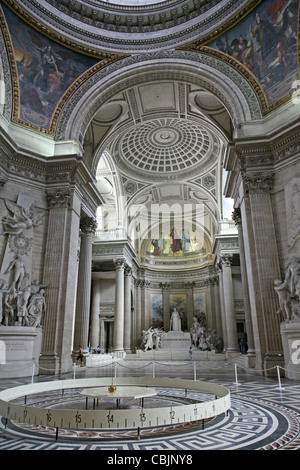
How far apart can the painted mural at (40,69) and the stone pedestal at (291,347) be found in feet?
40.7

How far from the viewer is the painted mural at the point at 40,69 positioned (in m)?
13.2

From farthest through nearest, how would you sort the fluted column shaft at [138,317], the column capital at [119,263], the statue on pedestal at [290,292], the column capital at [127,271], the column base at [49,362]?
the fluted column shaft at [138,317], the column capital at [127,271], the column capital at [119,263], the column base at [49,362], the statue on pedestal at [290,292]

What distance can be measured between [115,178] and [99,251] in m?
5.74

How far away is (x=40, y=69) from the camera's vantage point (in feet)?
45.7

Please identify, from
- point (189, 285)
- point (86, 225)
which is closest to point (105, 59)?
point (86, 225)

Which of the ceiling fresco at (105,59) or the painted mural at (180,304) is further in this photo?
the painted mural at (180,304)

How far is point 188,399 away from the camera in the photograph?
595cm

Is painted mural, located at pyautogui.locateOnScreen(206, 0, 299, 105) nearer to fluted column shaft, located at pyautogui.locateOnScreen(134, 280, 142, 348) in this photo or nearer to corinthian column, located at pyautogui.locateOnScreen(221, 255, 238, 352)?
corinthian column, located at pyautogui.locateOnScreen(221, 255, 238, 352)

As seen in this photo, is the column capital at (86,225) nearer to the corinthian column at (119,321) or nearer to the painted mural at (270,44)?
the corinthian column at (119,321)

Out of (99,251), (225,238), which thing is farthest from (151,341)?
Answer: (225,238)

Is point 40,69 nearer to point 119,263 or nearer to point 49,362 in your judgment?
point 49,362

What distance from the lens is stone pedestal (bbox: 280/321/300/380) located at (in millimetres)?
8969

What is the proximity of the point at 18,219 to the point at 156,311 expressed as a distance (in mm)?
22757

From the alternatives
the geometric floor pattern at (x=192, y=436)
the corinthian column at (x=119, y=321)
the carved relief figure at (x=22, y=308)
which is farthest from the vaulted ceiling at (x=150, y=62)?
the geometric floor pattern at (x=192, y=436)
